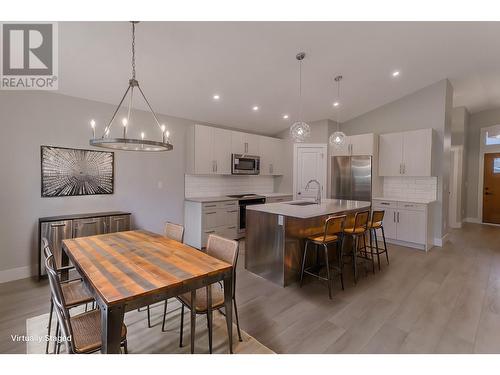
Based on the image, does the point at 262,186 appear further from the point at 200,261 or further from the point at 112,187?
the point at 200,261

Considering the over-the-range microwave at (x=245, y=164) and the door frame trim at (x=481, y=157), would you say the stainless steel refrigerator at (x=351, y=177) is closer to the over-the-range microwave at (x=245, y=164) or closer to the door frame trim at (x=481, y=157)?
the over-the-range microwave at (x=245, y=164)

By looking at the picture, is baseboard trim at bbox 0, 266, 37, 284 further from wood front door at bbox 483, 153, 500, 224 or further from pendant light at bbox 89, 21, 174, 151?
wood front door at bbox 483, 153, 500, 224

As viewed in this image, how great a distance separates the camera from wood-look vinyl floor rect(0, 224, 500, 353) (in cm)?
200

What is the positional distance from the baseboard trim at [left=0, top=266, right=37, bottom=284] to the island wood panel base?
285 centimetres

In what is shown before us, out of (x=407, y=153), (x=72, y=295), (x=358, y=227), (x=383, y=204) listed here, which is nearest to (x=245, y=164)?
(x=358, y=227)

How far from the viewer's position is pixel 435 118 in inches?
188

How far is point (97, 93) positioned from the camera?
3479mm

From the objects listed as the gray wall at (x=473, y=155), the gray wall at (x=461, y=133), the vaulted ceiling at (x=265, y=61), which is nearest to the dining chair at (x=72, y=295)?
the vaulted ceiling at (x=265, y=61)

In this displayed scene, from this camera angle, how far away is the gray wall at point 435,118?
470cm

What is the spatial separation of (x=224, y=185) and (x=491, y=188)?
722 centimetres

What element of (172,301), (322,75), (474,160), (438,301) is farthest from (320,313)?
(474,160)

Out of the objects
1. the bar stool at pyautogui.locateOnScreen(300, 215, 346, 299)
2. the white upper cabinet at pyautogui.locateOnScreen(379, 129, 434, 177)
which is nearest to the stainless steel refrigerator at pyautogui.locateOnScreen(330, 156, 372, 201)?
the white upper cabinet at pyautogui.locateOnScreen(379, 129, 434, 177)

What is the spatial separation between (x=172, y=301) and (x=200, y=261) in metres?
1.23
